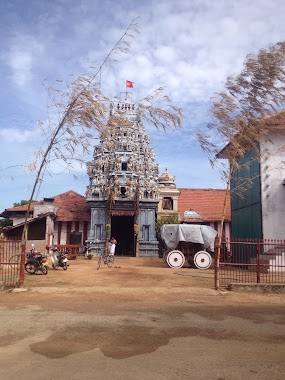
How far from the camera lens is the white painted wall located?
59.3ft

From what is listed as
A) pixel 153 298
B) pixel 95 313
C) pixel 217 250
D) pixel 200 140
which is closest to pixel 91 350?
pixel 95 313

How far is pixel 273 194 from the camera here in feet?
59.8

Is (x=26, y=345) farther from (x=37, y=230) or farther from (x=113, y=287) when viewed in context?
(x=37, y=230)

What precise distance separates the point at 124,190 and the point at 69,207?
510cm

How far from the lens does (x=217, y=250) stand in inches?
443

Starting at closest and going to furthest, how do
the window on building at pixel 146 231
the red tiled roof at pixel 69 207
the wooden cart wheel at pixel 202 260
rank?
1. the wooden cart wheel at pixel 202 260
2. the window on building at pixel 146 231
3. the red tiled roof at pixel 69 207

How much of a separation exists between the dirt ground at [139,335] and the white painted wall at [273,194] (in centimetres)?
822

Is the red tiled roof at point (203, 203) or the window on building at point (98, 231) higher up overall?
the red tiled roof at point (203, 203)

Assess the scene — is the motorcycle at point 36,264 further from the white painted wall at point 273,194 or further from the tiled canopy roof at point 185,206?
the tiled canopy roof at point 185,206

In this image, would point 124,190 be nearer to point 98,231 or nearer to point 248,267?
point 98,231

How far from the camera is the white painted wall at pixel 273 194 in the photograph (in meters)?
18.1

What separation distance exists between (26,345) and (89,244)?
2135 centimetres

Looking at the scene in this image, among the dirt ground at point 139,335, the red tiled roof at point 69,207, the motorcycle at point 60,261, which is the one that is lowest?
the dirt ground at point 139,335

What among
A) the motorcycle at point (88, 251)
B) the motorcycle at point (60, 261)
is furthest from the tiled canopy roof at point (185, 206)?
the motorcycle at point (60, 261)
